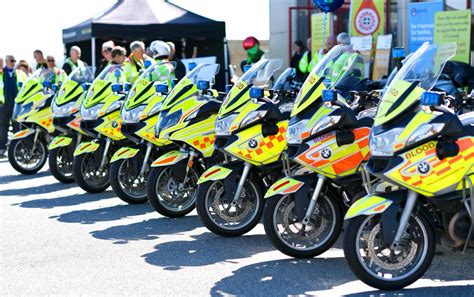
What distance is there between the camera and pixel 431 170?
5457 millimetres

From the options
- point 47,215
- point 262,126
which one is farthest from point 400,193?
point 47,215

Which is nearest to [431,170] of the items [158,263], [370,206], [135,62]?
[370,206]

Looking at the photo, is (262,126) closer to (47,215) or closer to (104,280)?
(104,280)

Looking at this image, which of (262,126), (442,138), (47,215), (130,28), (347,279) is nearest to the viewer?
(442,138)

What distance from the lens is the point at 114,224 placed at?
27.0 feet

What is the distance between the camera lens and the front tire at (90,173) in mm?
9945

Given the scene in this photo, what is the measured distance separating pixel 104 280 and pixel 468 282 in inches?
92.8

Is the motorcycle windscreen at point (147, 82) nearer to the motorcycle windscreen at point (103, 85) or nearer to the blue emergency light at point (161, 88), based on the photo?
the blue emergency light at point (161, 88)

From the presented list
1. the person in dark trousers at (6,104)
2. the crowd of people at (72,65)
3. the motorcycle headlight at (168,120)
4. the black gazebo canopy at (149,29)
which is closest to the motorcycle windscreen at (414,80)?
the motorcycle headlight at (168,120)

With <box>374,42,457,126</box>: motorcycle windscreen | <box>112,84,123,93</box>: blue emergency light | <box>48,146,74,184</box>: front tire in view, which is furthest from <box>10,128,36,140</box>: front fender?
<box>374,42,457,126</box>: motorcycle windscreen

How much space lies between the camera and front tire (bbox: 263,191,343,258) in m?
6.42

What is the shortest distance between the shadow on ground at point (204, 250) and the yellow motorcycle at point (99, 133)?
2713mm

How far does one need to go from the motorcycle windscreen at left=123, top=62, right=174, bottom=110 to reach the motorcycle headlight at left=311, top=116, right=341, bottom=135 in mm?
3024

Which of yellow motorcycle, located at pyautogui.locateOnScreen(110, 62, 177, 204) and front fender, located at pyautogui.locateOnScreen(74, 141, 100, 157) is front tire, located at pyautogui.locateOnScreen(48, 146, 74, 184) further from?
yellow motorcycle, located at pyautogui.locateOnScreen(110, 62, 177, 204)
